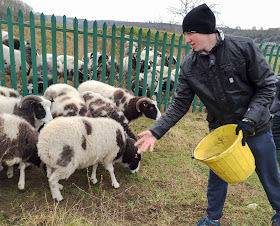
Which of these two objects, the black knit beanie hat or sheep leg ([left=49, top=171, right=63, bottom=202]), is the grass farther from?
the black knit beanie hat

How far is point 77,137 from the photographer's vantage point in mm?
3314

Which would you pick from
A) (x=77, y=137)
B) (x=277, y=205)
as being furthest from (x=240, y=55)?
(x=77, y=137)

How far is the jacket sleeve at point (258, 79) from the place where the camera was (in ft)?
7.04

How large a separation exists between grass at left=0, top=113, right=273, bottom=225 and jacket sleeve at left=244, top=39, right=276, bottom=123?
5.30ft

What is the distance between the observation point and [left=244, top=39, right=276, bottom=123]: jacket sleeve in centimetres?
214

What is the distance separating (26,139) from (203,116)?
579cm

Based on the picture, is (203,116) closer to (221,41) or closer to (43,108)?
(43,108)

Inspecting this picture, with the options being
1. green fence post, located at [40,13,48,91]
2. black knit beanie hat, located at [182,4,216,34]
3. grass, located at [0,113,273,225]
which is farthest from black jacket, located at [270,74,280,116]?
green fence post, located at [40,13,48,91]

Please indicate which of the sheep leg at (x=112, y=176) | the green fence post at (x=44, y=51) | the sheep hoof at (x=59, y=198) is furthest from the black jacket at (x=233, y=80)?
the green fence post at (x=44, y=51)

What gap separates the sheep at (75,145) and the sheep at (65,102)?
83cm

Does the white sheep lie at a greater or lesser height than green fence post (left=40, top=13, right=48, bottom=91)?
lesser

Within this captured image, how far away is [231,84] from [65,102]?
3217 millimetres

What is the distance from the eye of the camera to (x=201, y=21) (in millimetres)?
2102

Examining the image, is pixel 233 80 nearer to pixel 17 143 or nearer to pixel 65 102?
pixel 17 143
